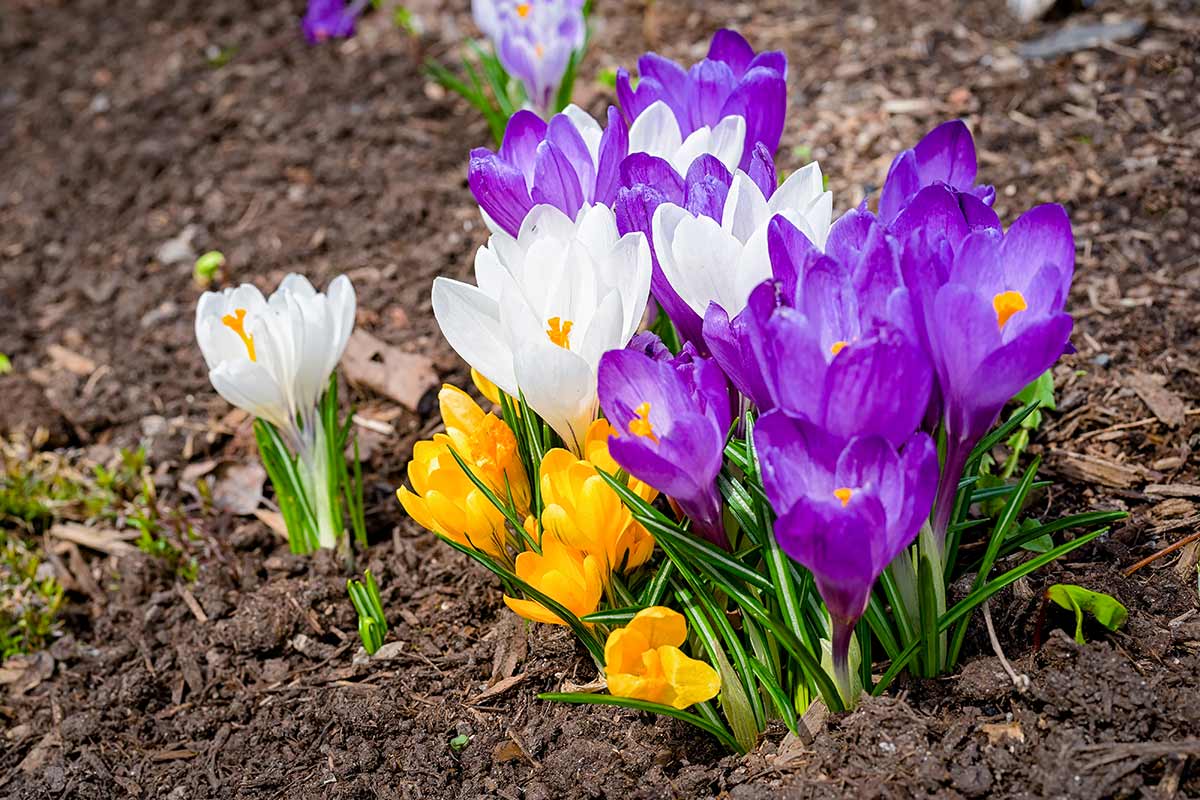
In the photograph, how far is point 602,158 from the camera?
1695 mm

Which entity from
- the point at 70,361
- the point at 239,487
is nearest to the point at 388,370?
Answer: the point at 239,487

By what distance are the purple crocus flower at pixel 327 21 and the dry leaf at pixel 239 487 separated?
7.37 ft

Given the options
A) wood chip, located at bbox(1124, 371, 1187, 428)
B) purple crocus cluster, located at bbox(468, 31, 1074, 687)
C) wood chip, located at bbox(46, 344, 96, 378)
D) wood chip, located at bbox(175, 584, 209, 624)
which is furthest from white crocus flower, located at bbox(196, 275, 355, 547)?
wood chip, located at bbox(1124, 371, 1187, 428)

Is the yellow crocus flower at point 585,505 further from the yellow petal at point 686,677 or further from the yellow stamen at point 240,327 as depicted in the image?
the yellow stamen at point 240,327

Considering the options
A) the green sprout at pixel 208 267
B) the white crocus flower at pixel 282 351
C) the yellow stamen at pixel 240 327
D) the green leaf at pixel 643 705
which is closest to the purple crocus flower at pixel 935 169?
the green leaf at pixel 643 705

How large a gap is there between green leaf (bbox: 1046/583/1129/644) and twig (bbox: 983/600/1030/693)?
0.28 feet

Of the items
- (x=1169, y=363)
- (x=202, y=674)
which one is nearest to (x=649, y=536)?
(x=202, y=674)

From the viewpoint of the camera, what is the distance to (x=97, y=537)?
2521 millimetres

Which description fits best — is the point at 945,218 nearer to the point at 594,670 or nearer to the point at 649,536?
the point at 649,536

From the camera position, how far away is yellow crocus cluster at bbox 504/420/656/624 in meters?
1.47

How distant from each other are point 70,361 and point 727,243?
2.38m

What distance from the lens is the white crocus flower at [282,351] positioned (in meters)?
1.94

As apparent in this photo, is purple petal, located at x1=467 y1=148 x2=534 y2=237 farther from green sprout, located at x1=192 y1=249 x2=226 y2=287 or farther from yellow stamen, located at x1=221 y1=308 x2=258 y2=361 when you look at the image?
green sprout, located at x1=192 y1=249 x2=226 y2=287

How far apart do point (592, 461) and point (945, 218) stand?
56 cm
